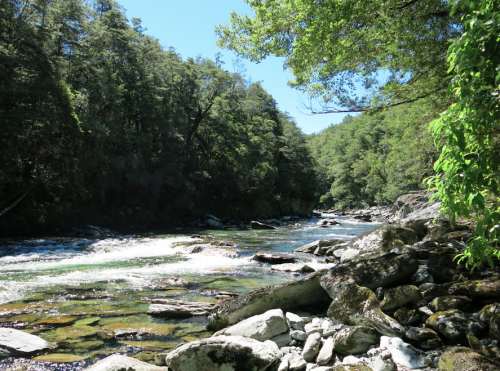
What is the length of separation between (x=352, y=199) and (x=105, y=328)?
58.8 m

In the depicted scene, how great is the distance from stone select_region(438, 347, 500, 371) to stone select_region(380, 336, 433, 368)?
23 cm

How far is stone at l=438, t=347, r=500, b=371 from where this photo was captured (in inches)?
115

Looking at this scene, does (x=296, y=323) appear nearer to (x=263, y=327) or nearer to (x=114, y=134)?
(x=263, y=327)

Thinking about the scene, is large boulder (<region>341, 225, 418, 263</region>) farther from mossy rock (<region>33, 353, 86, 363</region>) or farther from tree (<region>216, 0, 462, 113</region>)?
mossy rock (<region>33, 353, 86, 363</region>)

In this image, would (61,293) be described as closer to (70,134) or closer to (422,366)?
(422,366)

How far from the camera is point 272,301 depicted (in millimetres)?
5645

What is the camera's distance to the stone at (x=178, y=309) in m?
6.15

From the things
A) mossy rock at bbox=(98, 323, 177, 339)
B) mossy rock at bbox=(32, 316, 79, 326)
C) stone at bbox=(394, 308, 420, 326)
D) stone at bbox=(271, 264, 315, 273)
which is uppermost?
stone at bbox=(394, 308, 420, 326)

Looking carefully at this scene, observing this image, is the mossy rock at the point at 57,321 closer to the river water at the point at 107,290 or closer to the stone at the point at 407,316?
the river water at the point at 107,290

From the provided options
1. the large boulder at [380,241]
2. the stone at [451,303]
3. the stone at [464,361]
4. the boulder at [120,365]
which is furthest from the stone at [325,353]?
the large boulder at [380,241]

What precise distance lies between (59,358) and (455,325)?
5303 mm

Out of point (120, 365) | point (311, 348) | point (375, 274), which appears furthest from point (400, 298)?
point (120, 365)

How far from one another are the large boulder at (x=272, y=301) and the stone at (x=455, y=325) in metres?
2.30

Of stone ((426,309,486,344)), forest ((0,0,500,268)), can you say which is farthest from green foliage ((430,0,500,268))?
stone ((426,309,486,344))
